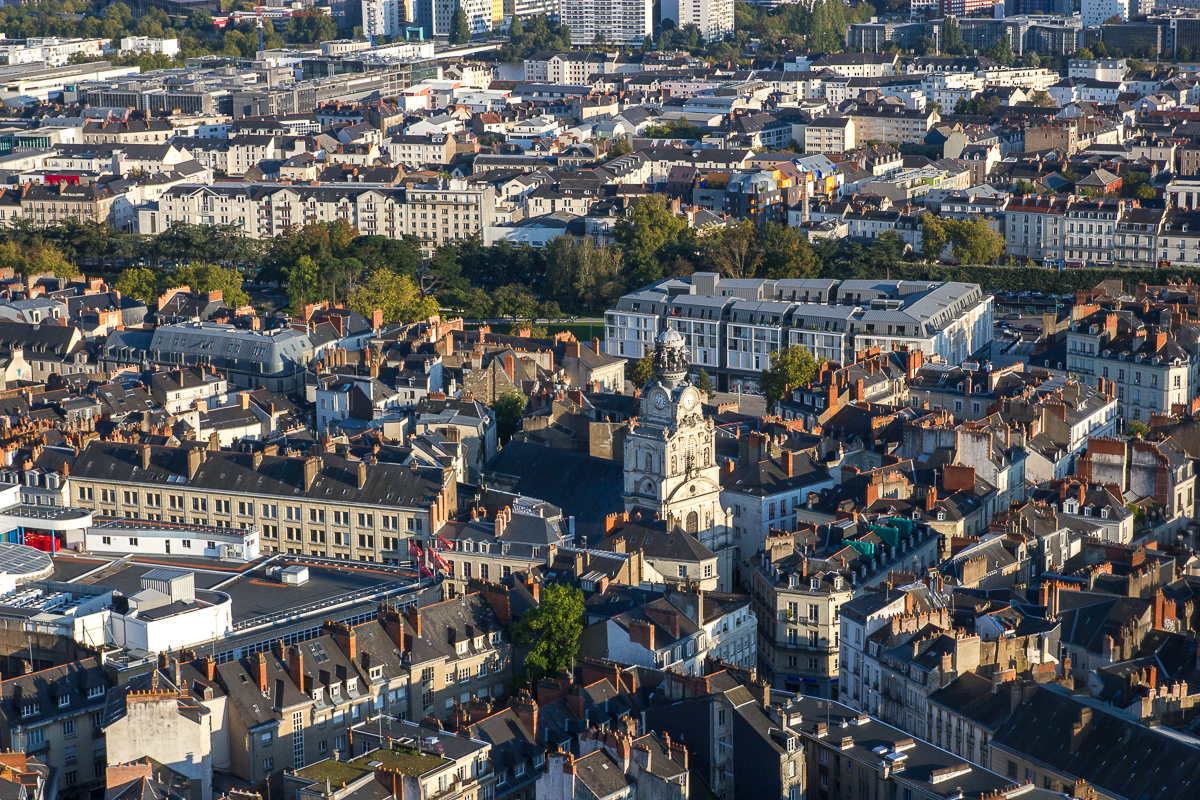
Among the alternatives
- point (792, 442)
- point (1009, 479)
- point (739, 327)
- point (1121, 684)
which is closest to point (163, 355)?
point (739, 327)

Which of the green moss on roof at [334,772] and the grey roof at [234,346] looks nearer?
the green moss on roof at [334,772]

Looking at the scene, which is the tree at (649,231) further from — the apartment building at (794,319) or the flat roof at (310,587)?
the flat roof at (310,587)

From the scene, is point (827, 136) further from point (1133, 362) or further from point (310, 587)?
point (310, 587)

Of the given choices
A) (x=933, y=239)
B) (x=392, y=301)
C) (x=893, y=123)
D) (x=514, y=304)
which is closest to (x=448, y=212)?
(x=514, y=304)

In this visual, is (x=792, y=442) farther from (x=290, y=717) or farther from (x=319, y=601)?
(x=290, y=717)

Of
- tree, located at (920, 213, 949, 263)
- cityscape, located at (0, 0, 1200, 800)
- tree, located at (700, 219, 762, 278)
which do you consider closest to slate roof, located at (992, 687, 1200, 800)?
cityscape, located at (0, 0, 1200, 800)

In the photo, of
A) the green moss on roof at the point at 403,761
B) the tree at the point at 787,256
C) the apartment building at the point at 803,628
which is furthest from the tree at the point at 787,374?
the green moss on roof at the point at 403,761

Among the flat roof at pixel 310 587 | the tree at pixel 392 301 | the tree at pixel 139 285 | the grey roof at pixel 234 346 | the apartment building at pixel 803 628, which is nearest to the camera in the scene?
the apartment building at pixel 803 628
